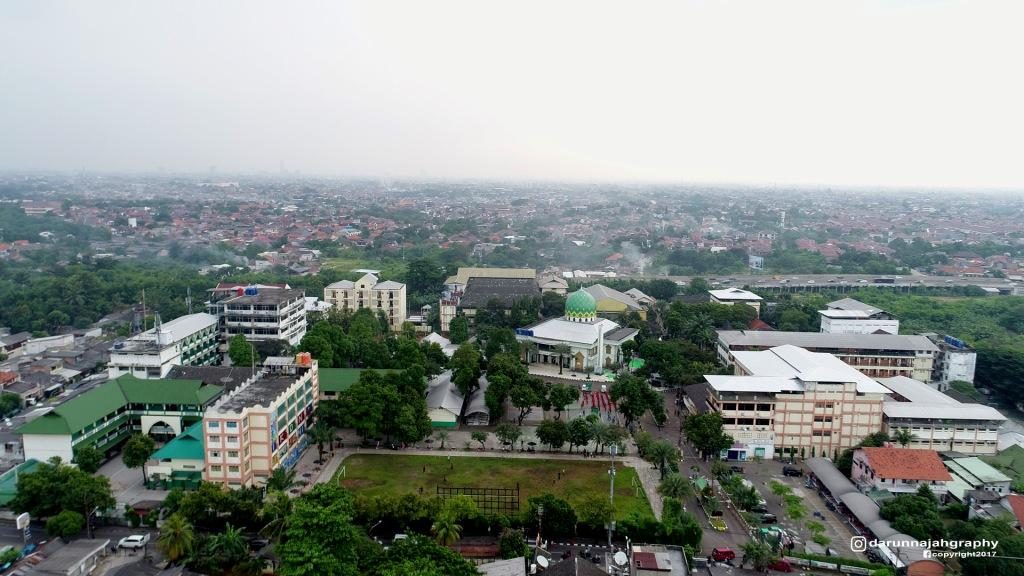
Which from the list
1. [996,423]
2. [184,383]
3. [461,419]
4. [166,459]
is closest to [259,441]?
[166,459]

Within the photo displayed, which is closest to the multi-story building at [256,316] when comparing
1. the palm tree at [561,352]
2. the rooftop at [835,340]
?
the palm tree at [561,352]

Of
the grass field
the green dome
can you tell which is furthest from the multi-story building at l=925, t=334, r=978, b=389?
the grass field

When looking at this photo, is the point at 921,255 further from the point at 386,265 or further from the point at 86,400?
the point at 86,400

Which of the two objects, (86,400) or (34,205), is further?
(34,205)

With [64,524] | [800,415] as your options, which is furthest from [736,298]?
[64,524]

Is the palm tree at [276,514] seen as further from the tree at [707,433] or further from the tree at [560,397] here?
the tree at [707,433]

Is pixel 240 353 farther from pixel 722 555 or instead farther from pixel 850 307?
pixel 850 307
